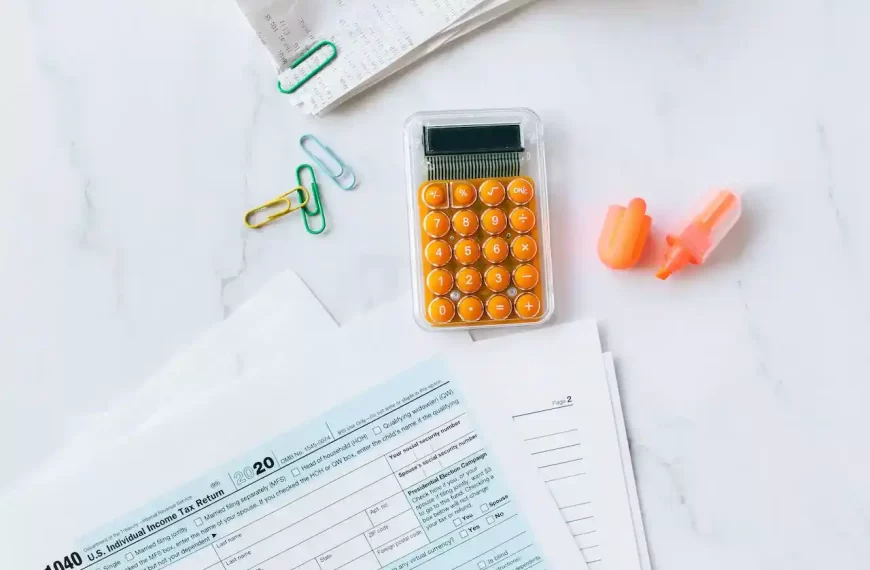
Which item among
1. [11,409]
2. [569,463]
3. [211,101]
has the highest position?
[211,101]

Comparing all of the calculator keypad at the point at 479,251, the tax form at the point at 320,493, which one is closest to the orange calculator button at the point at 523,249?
the calculator keypad at the point at 479,251

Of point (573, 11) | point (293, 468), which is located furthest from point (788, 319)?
point (293, 468)

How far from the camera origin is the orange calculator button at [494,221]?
582 millimetres

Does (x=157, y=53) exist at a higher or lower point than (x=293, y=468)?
higher

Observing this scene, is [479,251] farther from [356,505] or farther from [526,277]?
[356,505]

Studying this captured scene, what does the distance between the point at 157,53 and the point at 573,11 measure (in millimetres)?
320

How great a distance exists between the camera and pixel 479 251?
0.59 metres

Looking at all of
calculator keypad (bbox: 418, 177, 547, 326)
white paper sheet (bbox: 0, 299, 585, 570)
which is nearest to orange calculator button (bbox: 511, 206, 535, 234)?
calculator keypad (bbox: 418, 177, 547, 326)

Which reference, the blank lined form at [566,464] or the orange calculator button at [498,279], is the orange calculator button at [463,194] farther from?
the blank lined form at [566,464]

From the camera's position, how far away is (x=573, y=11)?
1.98 ft

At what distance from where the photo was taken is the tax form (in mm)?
580

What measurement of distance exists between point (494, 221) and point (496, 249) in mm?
21

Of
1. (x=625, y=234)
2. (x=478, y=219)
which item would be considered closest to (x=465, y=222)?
(x=478, y=219)

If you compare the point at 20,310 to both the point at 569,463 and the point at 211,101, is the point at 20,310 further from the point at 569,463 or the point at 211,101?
the point at 569,463
